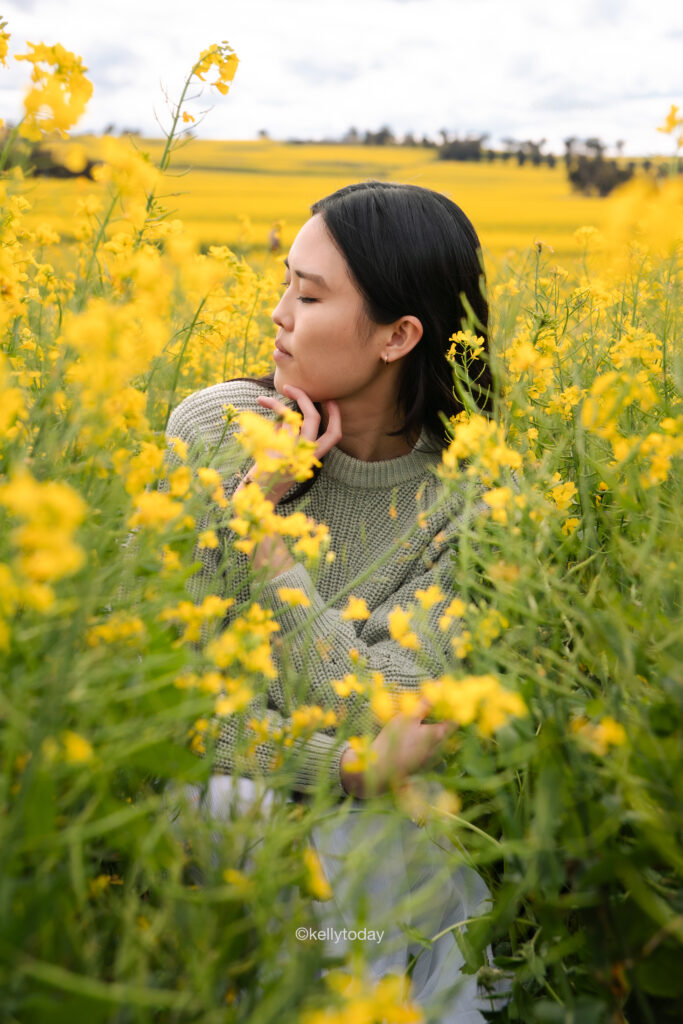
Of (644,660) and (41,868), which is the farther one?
(644,660)

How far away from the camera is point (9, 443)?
1.17m

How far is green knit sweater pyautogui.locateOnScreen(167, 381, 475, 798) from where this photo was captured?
147 centimetres

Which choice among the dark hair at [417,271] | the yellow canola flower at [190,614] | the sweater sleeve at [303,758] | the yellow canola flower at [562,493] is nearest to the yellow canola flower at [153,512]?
the yellow canola flower at [190,614]

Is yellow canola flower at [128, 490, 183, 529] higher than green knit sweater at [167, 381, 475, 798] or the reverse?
higher

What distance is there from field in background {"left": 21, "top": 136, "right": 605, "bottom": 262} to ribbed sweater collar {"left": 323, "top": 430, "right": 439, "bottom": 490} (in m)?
3.38

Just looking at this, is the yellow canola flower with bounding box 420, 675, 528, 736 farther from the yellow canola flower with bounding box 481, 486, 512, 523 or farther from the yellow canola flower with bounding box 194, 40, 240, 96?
the yellow canola flower with bounding box 194, 40, 240, 96

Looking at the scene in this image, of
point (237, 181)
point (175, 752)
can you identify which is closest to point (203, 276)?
point (175, 752)

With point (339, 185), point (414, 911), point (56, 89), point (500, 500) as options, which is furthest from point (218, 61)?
point (339, 185)

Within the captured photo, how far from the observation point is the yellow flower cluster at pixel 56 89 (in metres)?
Answer: 1.09

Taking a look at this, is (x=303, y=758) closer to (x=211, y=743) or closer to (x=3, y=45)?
(x=211, y=743)

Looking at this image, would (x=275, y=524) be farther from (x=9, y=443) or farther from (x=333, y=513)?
(x=333, y=513)

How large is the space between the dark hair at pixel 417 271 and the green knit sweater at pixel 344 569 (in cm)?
Result: 12

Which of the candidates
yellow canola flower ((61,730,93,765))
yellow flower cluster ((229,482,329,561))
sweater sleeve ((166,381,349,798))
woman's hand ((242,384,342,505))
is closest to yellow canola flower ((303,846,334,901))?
sweater sleeve ((166,381,349,798))

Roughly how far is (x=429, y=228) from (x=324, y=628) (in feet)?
3.15
